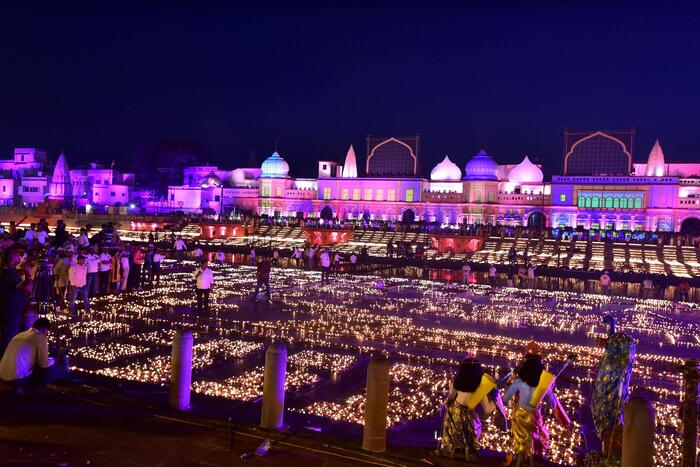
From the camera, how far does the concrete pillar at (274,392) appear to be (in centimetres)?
742

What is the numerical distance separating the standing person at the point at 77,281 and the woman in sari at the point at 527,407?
37.2 feet

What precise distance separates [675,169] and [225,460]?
224ft

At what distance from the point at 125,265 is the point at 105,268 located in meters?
1.58

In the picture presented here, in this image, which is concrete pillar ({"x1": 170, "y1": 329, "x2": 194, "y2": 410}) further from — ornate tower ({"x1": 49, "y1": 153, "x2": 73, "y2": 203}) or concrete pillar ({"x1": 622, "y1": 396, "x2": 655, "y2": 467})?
ornate tower ({"x1": 49, "y1": 153, "x2": 73, "y2": 203})

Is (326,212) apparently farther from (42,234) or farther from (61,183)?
(42,234)

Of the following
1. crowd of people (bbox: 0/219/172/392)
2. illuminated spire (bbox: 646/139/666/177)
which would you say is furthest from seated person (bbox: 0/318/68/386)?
illuminated spire (bbox: 646/139/666/177)

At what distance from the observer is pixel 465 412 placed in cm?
647

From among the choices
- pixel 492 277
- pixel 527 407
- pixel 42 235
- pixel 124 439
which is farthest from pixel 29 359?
pixel 492 277

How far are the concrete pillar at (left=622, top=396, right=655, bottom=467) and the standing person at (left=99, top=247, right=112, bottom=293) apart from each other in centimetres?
1500

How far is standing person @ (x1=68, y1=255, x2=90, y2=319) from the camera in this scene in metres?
14.4

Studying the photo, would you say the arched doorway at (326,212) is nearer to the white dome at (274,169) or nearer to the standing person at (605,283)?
the white dome at (274,169)

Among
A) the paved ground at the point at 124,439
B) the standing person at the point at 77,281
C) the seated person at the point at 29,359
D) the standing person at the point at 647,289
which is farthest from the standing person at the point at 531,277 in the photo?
the seated person at the point at 29,359

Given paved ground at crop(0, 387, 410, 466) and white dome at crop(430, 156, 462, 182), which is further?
white dome at crop(430, 156, 462, 182)

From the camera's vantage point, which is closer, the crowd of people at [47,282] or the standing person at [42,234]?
the crowd of people at [47,282]
